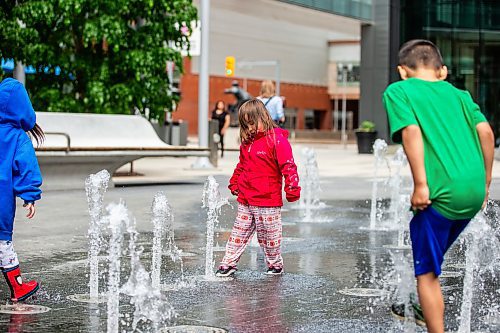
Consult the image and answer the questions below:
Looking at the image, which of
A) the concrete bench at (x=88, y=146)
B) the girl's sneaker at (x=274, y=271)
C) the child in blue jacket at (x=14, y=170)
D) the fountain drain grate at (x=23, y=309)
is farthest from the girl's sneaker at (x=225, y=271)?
the concrete bench at (x=88, y=146)

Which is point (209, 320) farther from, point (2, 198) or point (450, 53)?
point (450, 53)

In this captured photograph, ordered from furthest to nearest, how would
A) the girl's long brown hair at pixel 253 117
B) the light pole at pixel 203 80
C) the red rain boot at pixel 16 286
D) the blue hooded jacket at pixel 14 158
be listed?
the light pole at pixel 203 80 → the girl's long brown hair at pixel 253 117 → the red rain boot at pixel 16 286 → the blue hooded jacket at pixel 14 158

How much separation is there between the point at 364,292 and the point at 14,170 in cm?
257

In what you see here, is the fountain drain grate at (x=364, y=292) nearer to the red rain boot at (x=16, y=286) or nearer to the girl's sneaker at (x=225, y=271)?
the girl's sneaker at (x=225, y=271)

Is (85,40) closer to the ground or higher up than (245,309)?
higher up

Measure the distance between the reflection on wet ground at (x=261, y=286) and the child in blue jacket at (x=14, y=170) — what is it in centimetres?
30

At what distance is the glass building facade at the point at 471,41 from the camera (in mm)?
39875

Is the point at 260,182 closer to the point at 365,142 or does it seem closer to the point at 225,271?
the point at 225,271

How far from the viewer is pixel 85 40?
20.2m

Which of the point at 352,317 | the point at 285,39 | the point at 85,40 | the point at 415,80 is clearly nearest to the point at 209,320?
the point at 352,317

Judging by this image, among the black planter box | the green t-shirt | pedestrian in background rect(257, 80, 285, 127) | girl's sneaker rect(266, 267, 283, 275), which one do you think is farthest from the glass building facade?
the green t-shirt

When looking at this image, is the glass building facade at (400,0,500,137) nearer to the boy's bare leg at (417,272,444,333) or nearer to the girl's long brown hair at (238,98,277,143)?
the girl's long brown hair at (238,98,277,143)

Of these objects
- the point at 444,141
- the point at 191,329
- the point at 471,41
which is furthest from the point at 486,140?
the point at 471,41

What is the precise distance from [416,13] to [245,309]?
3560 cm
